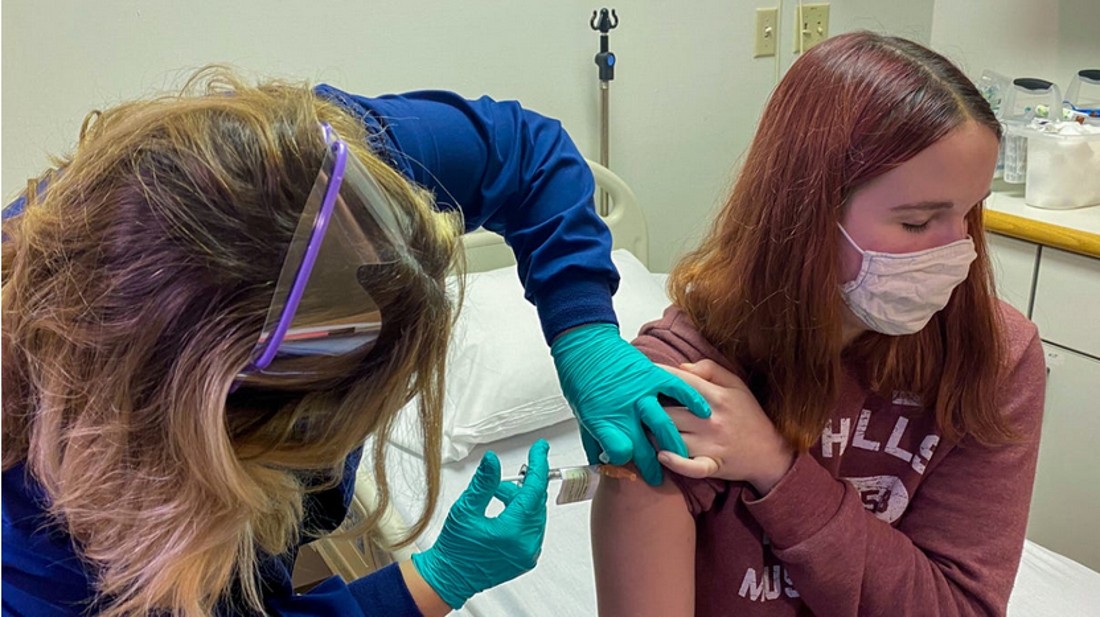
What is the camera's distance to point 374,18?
1.97 m

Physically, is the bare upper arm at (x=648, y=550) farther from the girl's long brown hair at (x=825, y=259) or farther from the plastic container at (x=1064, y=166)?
the plastic container at (x=1064, y=166)

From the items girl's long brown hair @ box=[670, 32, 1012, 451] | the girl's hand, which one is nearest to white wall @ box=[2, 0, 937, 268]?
girl's long brown hair @ box=[670, 32, 1012, 451]

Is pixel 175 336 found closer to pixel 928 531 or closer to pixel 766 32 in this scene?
pixel 928 531

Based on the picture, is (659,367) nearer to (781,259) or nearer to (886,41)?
(781,259)

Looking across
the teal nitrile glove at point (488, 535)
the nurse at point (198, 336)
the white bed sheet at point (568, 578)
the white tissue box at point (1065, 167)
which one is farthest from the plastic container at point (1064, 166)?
the nurse at point (198, 336)

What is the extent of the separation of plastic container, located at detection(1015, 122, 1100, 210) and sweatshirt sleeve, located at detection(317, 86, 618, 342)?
4.60ft

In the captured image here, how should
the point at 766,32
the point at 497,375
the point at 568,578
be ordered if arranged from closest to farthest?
the point at 568,578, the point at 497,375, the point at 766,32

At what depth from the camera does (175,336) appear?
648 mm

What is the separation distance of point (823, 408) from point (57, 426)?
727mm

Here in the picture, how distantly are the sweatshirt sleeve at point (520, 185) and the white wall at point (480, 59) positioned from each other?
19.4 inches

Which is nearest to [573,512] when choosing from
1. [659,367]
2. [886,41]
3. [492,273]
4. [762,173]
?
[492,273]

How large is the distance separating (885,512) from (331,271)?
2.35 ft

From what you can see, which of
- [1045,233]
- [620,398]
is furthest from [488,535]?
[1045,233]

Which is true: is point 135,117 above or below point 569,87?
above
